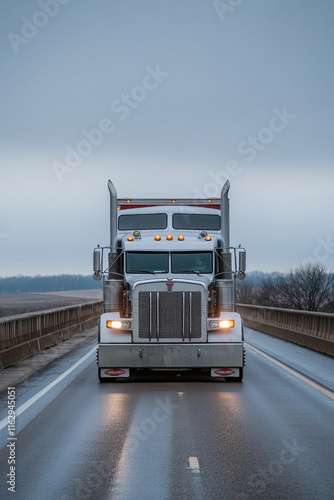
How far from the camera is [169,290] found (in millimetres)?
15383

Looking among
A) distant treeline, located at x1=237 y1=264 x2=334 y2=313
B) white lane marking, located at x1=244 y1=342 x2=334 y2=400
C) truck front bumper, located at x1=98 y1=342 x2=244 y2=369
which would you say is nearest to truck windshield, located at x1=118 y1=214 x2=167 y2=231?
truck front bumper, located at x1=98 y1=342 x2=244 y2=369

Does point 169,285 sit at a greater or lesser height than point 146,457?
greater

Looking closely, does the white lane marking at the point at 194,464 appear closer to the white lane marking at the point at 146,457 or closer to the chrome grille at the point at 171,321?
the white lane marking at the point at 146,457

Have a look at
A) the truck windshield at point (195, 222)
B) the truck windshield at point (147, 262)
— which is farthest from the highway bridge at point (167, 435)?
the truck windshield at point (195, 222)

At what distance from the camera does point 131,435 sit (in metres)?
9.98

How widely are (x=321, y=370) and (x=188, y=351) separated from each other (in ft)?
13.4

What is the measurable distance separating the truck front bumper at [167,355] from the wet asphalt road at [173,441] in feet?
1.43

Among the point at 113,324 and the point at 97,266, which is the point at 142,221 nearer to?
the point at 97,266

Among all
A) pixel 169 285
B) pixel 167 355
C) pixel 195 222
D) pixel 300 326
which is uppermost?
pixel 195 222

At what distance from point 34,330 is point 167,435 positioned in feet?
43.7

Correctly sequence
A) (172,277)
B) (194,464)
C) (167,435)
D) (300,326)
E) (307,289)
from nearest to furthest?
(194,464), (167,435), (172,277), (300,326), (307,289)

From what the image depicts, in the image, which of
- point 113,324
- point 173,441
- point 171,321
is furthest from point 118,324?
point 173,441

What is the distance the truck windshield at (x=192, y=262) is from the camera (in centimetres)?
1709

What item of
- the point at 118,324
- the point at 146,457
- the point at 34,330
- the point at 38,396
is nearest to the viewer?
the point at 146,457
